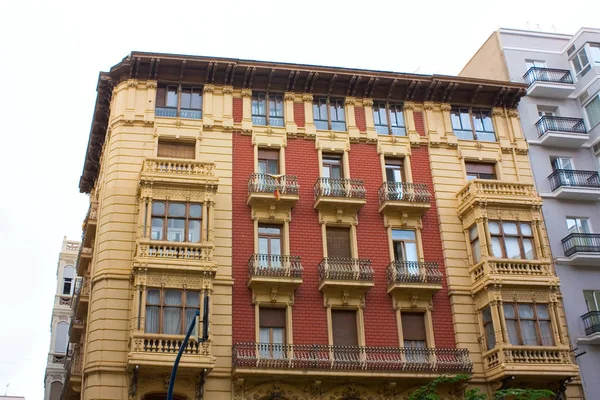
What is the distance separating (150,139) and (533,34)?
2160 cm

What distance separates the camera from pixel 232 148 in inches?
1258

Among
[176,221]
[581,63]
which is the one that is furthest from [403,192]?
[581,63]

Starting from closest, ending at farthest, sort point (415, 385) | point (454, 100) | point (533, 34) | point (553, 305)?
point (415, 385), point (553, 305), point (454, 100), point (533, 34)

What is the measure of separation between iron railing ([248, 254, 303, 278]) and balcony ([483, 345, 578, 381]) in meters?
8.58

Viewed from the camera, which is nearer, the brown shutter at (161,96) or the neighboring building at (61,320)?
the brown shutter at (161,96)

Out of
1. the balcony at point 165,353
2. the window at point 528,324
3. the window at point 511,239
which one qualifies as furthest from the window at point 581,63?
the balcony at point 165,353

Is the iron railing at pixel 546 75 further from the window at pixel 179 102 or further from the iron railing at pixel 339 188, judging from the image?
the window at pixel 179 102

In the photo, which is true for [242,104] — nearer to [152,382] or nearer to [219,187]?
[219,187]

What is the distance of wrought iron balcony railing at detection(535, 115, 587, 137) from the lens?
117ft

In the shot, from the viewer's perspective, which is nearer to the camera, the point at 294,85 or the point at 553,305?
the point at 553,305

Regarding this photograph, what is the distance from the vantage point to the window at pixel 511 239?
1224 inches

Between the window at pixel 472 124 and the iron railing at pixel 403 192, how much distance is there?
14.5 feet

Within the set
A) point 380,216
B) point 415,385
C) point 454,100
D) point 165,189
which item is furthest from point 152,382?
point 454,100

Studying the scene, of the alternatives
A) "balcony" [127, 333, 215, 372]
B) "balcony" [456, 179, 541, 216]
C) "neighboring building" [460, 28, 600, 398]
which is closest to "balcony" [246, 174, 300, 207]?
"balcony" [127, 333, 215, 372]
